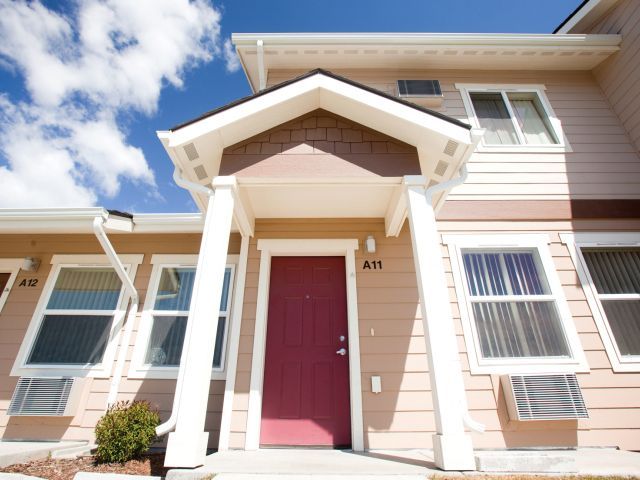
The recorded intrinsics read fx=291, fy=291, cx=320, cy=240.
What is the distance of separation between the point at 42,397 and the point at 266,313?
2.68 meters

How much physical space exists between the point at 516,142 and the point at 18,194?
42.0 metres

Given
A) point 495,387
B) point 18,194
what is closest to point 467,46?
point 495,387

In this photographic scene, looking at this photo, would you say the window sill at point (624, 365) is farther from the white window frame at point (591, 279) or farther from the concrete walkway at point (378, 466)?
the concrete walkway at point (378, 466)

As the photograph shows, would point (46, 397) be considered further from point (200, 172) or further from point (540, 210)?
point (540, 210)

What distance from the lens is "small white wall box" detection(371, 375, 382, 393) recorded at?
317 centimetres

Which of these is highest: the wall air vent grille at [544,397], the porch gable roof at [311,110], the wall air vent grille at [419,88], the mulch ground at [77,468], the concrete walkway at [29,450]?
the wall air vent grille at [419,88]

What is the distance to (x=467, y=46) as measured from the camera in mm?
4844

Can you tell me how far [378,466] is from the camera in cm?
207

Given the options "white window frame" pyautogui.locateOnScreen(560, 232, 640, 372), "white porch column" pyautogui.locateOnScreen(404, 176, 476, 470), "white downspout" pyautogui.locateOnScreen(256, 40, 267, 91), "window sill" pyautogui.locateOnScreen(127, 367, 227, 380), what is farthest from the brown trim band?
"white downspout" pyautogui.locateOnScreen(256, 40, 267, 91)

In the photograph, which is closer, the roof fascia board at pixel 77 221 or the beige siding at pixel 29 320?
the beige siding at pixel 29 320

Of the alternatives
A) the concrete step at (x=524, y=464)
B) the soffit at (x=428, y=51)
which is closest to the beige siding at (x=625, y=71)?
the soffit at (x=428, y=51)

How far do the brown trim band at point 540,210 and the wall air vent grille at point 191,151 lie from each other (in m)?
3.05

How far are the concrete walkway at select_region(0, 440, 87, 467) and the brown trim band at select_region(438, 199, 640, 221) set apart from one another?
16.1 feet

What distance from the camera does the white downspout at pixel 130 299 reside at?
3412mm
